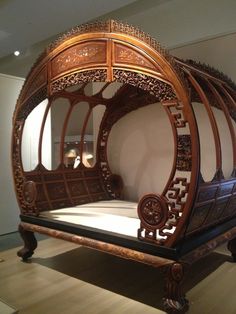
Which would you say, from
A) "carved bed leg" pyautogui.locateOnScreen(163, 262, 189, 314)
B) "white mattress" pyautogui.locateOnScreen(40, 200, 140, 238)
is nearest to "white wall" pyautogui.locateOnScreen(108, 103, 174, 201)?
"white mattress" pyautogui.locateOnScreen(40, 200, 140, 238)

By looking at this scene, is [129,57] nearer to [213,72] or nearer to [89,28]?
[89,28]

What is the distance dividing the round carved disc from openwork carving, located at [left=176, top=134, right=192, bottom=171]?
0.29 m

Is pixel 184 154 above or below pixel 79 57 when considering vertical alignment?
below

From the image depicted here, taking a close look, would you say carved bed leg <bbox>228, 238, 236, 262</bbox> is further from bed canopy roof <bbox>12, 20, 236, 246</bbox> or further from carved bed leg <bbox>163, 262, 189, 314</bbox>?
carved bed leg <bbox>163, 262, 189, 314</bbox>

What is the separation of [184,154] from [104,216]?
1.18 metres

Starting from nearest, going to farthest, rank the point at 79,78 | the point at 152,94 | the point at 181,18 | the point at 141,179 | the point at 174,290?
the point at 174,290 → the point at 152,94 → the point at 79,78 → the point at 181,18 → the point at 141,179

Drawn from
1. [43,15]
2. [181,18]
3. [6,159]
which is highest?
[43,15]

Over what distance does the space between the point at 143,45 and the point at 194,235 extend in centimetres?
145

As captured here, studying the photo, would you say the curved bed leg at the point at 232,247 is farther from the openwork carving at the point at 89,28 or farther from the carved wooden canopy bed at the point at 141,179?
the openwork carving at the point at 89,28

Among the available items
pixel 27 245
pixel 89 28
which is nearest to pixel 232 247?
pixel 27 245

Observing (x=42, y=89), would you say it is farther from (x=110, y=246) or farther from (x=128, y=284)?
(x=128, y=284)

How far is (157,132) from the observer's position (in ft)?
12.9

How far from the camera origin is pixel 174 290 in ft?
7.09

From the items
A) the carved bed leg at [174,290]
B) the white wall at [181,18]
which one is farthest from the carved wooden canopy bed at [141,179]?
the white wall at [181,18]
